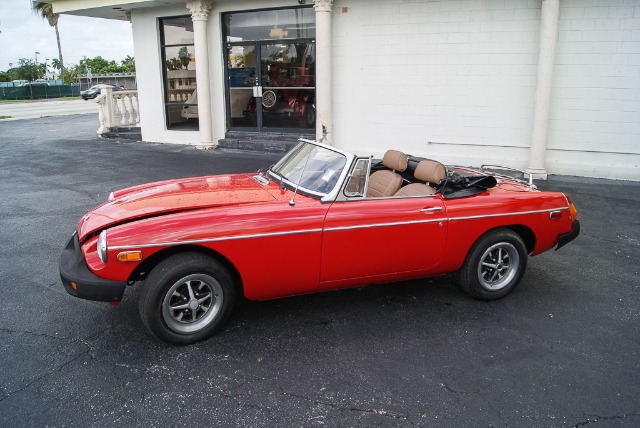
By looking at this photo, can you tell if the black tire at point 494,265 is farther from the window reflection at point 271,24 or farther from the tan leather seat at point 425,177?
the window reflection at point 271,24

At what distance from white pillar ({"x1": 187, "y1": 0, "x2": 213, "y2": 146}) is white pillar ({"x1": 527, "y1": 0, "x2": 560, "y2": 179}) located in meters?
7.87

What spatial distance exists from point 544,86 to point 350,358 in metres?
8.16

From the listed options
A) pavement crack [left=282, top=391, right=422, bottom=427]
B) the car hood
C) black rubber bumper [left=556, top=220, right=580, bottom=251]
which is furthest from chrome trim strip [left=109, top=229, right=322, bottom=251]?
black rubber bumper [left=556, top=220, right=580, bottom=251]

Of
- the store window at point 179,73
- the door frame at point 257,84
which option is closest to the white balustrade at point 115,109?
the store window at point 179,73

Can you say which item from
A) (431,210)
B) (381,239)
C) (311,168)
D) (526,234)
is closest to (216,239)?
(311,168)

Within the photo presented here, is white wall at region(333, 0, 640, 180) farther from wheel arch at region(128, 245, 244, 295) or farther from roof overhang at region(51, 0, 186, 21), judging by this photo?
wheel arch at region(128, 245, 244, 295)

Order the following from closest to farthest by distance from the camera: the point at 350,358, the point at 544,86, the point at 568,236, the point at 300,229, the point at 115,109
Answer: the point at 350,358 → the point at 300,229 → the point at 568,236 → the point at 544,86 → the point at 115,109

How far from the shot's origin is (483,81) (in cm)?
1041

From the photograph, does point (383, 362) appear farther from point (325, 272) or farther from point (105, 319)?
point (105, 319)

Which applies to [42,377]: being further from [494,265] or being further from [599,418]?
[494,265]

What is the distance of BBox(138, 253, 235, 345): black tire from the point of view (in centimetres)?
341

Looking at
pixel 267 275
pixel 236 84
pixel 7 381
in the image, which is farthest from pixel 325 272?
pixel 236 84

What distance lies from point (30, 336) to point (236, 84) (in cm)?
1046

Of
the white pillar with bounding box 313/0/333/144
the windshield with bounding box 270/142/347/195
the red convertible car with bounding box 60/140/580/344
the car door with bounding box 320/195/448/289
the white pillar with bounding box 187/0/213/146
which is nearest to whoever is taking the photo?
the red convertible car with bounding box 60/140/580/344
